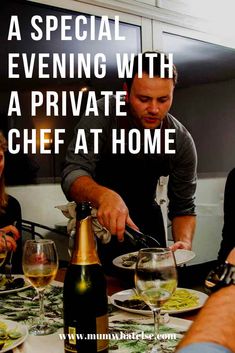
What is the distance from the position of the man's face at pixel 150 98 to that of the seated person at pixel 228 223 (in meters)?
0.45

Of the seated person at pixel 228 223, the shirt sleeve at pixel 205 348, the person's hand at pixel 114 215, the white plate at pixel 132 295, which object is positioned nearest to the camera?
the shirt sleeve at pixel 205 348

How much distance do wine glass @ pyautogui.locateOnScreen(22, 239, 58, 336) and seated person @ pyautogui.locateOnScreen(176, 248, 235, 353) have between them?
534 millimetres

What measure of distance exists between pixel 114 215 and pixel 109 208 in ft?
0.13

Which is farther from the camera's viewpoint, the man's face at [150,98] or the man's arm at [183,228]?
the man's face at [150,98]

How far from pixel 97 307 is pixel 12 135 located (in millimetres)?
1829

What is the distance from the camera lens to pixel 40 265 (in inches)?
37.4

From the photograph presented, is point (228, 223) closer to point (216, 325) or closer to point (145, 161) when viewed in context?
point (145, 161)

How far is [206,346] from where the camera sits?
367 millimetres

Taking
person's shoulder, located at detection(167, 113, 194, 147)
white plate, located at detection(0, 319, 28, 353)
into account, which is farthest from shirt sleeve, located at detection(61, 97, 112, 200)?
white plate, located at detection(0, 319, 28, 353)

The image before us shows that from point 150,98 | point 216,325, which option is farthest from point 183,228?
point 216,325

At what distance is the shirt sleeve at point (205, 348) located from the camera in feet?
1.19

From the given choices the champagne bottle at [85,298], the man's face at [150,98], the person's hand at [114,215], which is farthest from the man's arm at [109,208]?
the man's face at [150,98]

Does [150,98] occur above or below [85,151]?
above

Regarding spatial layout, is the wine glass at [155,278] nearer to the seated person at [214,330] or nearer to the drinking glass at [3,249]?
the seated person at [214,330]
